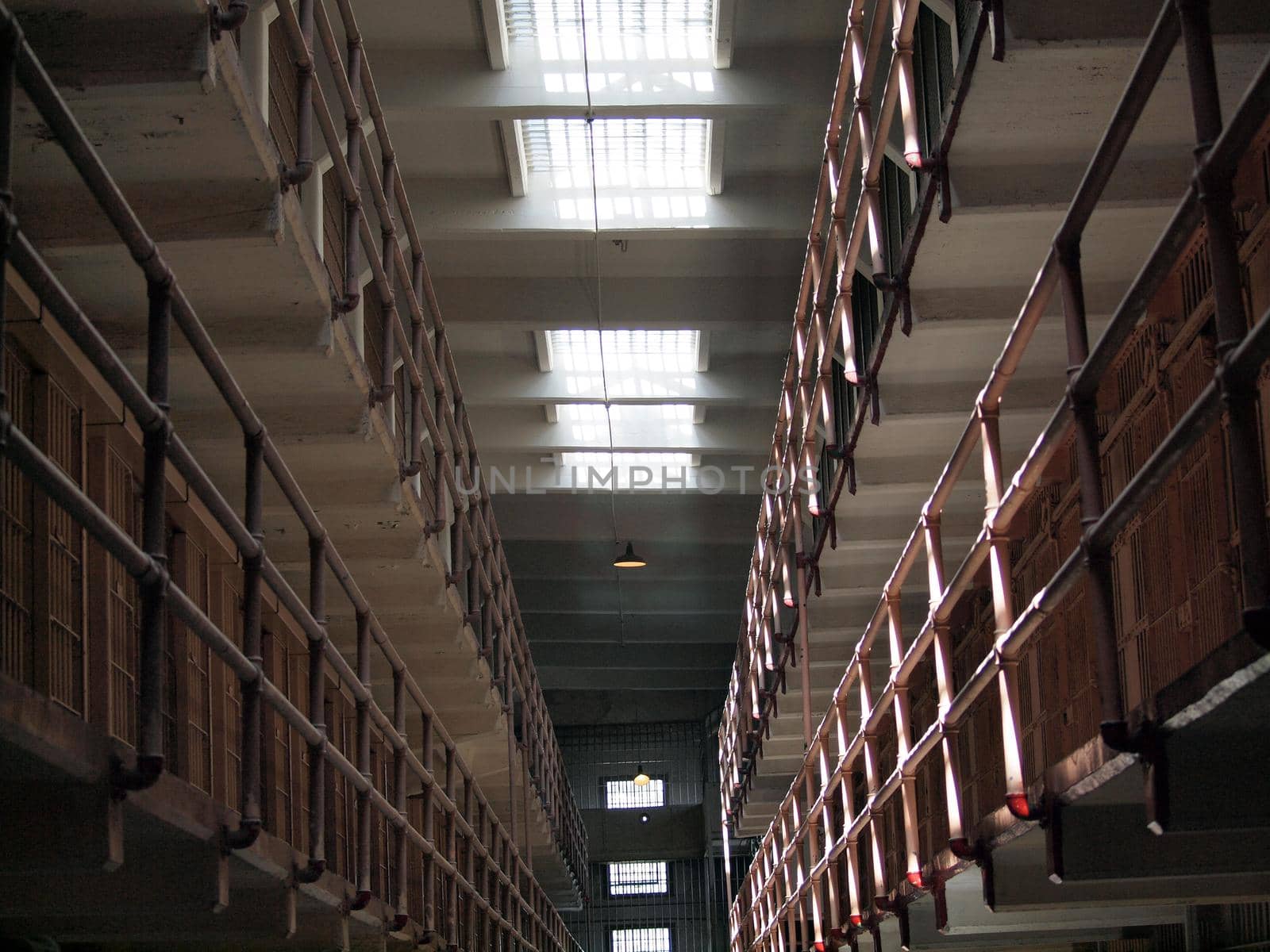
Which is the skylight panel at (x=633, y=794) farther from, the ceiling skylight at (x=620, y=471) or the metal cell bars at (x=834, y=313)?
the metal cell bars at (x=834, y=313)

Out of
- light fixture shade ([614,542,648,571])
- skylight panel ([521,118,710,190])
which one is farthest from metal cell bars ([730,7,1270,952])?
light fixture shade ([614,542,648,571])

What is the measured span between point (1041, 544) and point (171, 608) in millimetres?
6457

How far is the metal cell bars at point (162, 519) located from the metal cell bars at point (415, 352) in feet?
5.10

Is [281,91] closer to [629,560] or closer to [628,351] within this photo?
[628,351]

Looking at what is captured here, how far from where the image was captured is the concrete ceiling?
38.7 feet

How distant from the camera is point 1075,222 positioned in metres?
3.83

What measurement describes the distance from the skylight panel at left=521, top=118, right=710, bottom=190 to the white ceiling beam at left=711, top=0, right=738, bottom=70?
1326mm

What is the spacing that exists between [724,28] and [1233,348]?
9219 mm

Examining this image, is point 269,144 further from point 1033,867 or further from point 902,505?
point 902,505

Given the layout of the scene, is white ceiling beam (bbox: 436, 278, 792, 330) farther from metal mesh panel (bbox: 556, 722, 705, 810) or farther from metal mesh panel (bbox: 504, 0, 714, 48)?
metal mesh panel (bbox: 556, 722, 705, 810)

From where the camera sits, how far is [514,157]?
1312cm

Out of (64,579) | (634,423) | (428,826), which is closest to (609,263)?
(634,423)

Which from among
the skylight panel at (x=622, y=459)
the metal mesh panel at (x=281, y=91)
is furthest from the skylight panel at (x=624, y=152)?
the skylight panel at (x=622, y=459)

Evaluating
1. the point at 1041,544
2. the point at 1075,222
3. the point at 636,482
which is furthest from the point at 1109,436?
the point at 636,482
